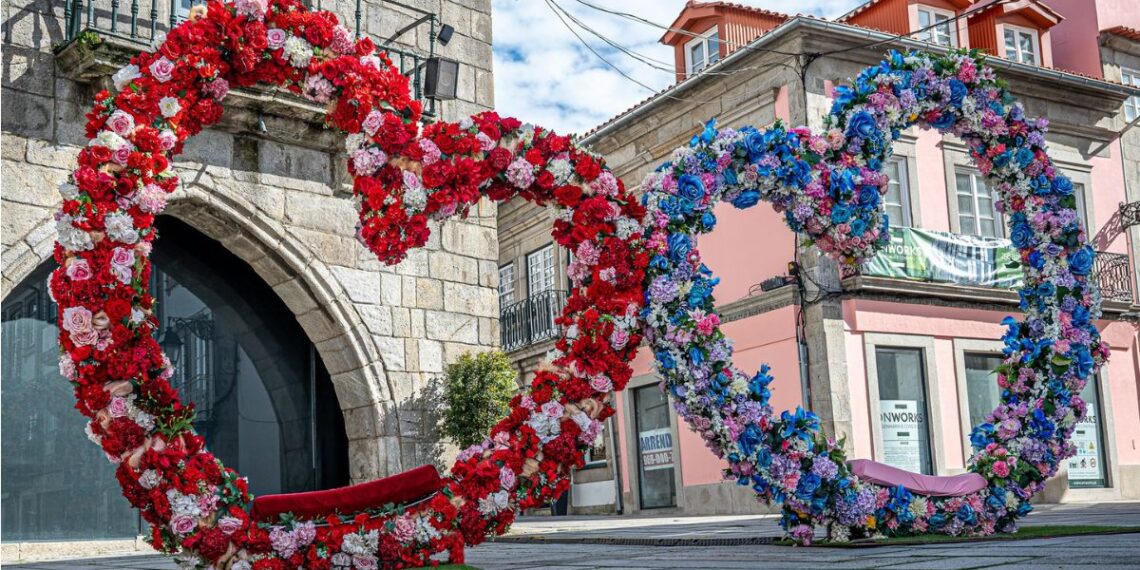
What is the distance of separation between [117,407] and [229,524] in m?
0.60

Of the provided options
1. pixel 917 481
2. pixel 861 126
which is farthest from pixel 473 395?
pixel 861 126

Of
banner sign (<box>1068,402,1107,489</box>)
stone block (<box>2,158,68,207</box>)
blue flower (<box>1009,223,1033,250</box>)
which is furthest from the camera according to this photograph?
banner sign (<box>1068,402,1107,489</box>)

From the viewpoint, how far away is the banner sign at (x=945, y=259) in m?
13.9

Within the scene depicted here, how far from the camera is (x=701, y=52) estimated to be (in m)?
16.0

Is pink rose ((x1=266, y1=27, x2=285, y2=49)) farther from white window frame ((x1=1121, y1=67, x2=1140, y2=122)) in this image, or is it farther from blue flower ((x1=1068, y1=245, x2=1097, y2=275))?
white window frame ((x1=1121, y1=67, x2=1140, y2=122))

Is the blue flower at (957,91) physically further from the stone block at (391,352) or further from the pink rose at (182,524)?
the pink rose at (182,524)

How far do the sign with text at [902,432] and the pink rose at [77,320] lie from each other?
10.9m

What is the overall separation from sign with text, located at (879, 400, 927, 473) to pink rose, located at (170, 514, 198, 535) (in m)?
10.6

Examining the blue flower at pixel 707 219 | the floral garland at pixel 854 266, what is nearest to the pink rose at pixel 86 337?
the floral garland at pixel 854 266

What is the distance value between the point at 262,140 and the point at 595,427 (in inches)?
144

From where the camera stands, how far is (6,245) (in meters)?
6.38

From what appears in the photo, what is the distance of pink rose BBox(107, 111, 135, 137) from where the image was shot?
14.7 ft

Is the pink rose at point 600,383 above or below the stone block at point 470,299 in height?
below

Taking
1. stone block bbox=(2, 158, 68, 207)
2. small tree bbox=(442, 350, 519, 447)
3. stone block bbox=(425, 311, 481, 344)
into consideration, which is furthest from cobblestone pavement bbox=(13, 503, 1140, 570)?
stone block bbox=(2, 158, 68, 207)
